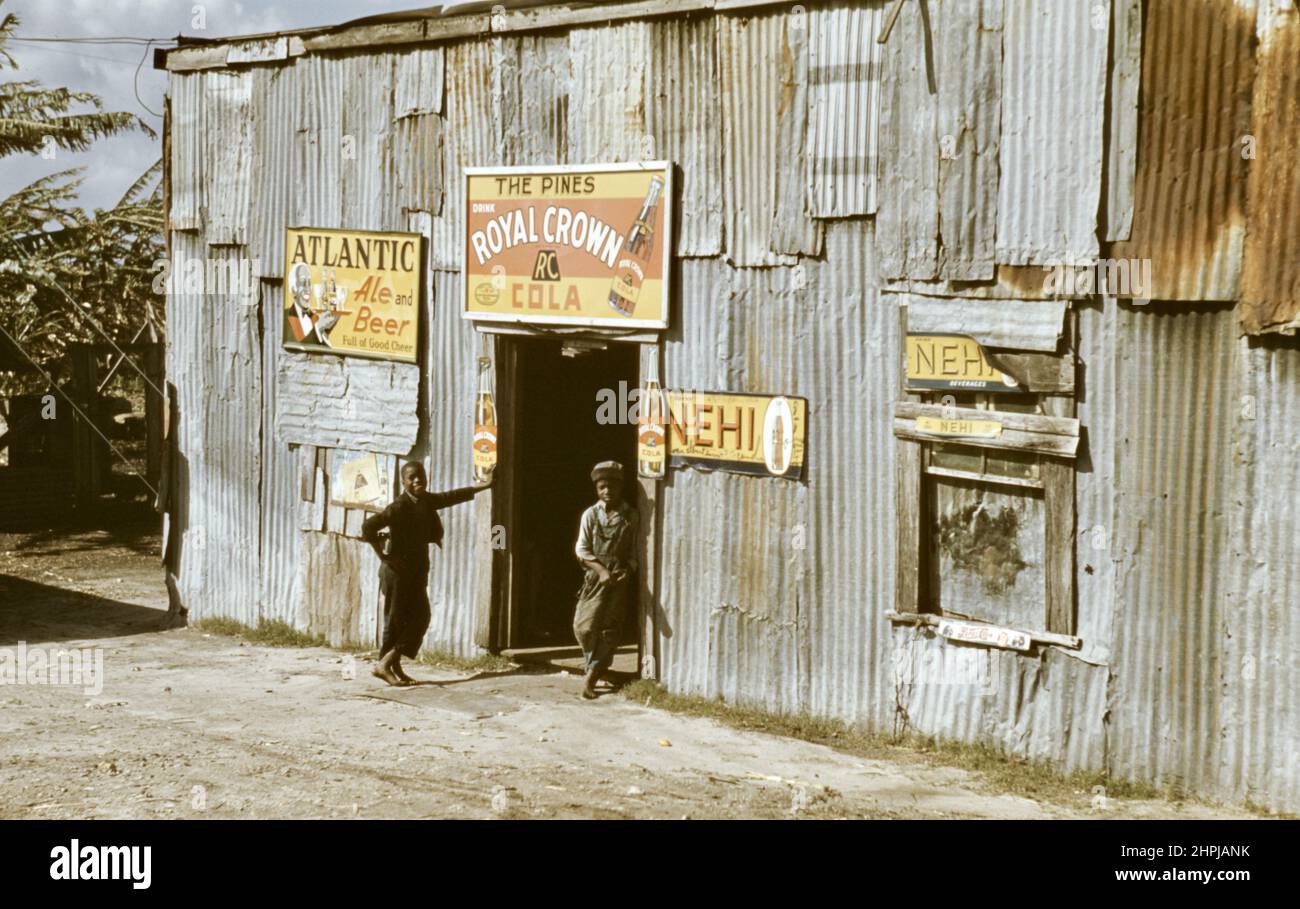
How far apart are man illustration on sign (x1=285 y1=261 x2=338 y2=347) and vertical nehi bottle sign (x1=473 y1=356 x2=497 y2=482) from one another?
2.03 meters

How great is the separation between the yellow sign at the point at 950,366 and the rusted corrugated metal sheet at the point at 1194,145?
1.22 m

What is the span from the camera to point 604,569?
1152 cm

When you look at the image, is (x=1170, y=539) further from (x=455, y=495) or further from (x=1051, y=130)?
(x=455, y=495)

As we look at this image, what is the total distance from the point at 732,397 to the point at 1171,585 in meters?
3.69

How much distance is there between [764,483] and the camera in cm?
1112

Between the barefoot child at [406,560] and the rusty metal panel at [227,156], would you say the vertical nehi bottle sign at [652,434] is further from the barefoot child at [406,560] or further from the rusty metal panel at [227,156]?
the rusty metal panel at [227,156]

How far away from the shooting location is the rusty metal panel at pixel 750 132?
1084 cm

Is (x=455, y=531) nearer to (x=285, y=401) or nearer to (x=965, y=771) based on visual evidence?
(x=285, y=401)

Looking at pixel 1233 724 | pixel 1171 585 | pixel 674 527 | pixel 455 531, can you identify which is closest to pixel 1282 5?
pixel 1171 585

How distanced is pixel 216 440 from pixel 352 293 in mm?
2628

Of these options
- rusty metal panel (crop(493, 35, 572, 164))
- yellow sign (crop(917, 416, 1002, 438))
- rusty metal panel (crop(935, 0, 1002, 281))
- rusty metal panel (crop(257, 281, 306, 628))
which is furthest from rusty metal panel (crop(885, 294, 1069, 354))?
rusty metal panel (crop(257, 281, 306, 628))

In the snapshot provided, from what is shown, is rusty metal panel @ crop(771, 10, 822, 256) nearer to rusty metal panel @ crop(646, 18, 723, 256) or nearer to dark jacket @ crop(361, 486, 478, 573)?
rusty metal panel @ crop(646, 18, 723, 256)

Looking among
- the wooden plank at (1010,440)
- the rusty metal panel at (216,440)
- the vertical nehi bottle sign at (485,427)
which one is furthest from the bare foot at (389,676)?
the wooden plank at (1010,440)

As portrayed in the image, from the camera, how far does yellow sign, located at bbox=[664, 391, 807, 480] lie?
1091 centimetres
